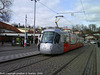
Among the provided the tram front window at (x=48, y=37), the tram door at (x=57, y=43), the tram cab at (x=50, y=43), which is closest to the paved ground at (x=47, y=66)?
the tram cab at (x=50, y=43)

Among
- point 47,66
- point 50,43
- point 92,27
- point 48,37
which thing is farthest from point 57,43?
point 92,27

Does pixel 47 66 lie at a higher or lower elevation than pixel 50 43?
lower

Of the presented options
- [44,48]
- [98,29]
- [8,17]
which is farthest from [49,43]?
[98,29]

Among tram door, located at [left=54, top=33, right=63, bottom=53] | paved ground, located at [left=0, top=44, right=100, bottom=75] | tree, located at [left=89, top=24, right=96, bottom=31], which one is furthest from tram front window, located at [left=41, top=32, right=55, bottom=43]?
tree, located at [left=89, top=24, right=96, bottom=31]

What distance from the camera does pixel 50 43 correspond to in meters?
12.1

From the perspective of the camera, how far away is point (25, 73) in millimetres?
6094

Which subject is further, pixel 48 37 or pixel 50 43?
pixel 48 37

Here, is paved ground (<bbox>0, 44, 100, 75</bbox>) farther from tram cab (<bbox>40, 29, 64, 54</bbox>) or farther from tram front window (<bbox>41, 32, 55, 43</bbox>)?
tram front window (<bbox>41, 32, 55, 43</bbox>)

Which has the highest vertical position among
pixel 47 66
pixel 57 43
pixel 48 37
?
pixel 48 37

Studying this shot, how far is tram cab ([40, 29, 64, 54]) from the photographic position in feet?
39.5

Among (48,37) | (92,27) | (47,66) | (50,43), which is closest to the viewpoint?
(47,66)

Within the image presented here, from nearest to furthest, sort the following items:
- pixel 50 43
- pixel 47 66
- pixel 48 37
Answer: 1. pixel 47 66
2. pixel 50 43
3. pixel 48 37

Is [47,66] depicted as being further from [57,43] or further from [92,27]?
[92,27]

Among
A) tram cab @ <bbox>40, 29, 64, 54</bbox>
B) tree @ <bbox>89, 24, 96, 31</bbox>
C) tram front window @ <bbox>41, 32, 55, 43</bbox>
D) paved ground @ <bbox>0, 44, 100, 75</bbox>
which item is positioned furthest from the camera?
tree @ <bbox>89, 24, 96, 31</bbox>
